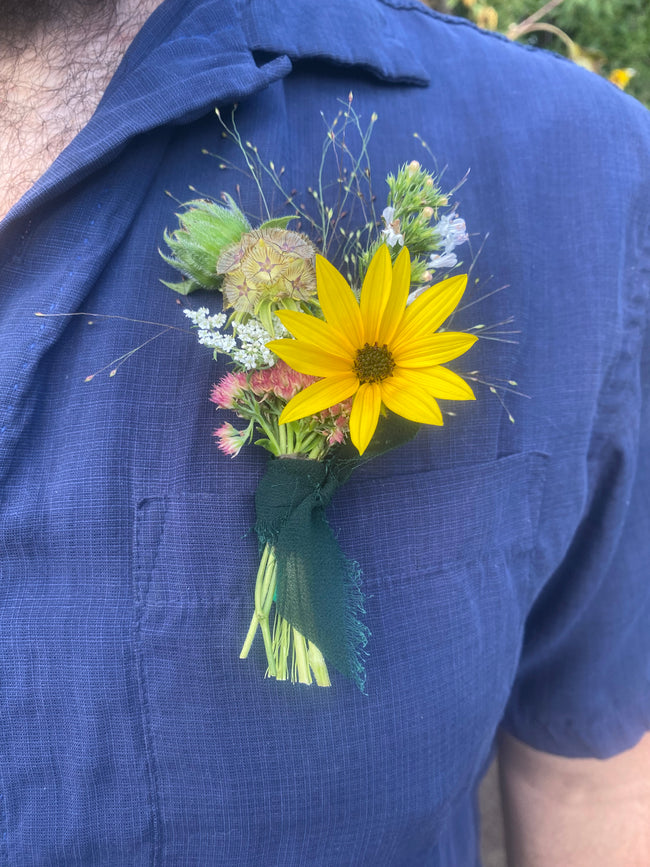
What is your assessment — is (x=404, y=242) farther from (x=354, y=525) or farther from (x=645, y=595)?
(x=645, y=595)

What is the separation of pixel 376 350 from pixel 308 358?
60mm

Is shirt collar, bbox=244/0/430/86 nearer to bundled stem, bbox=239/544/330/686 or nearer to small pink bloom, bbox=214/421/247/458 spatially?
small pink bloom, bbox=214/421/247/458

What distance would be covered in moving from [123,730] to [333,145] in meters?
0.74

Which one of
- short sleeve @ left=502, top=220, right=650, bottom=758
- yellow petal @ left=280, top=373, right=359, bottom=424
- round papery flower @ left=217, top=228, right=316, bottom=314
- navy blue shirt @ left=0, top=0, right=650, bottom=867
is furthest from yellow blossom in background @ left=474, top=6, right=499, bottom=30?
yellow petal @ left=280, top=373, right=359, bottom=424

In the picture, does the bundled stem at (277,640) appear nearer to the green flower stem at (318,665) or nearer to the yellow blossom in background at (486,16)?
the green flower stem at (318,665)

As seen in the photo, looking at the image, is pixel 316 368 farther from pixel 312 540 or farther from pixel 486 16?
pixel 486 16

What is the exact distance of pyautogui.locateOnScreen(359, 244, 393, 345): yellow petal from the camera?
0.48m

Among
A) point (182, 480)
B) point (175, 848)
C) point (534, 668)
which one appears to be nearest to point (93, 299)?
point (182, 480)

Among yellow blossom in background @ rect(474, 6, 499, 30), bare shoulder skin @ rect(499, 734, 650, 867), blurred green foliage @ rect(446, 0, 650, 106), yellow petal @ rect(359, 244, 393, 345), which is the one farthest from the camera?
blurred green foliage @ rect(446, 0, 650, 106)

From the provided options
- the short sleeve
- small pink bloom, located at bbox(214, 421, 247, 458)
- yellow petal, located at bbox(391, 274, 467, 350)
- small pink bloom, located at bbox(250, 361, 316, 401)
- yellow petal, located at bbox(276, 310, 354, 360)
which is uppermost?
yellow petal, located at bbox(391, 274, 467, 350)

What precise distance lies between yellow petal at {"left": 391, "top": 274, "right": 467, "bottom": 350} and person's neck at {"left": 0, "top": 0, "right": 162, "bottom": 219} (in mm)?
556

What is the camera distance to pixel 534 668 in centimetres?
99

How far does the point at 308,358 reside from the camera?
0.50 meters

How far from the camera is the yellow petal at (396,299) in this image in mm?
480
